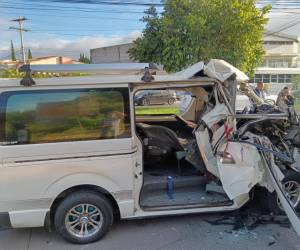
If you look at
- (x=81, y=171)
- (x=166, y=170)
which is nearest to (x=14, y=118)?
(x=81, y=171)

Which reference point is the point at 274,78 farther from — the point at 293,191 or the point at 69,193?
the point at 69,193

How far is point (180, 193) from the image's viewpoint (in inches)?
179

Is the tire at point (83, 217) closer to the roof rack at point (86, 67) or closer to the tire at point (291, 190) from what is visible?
the roof rack at point (86, 67)

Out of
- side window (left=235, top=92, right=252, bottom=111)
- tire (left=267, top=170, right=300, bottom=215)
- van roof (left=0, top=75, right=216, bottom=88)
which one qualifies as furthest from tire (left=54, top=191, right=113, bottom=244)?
side window (left=235, top=92, right=252, bottom=111)

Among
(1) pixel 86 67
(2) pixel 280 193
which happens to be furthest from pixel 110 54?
(2) pixel 280 193

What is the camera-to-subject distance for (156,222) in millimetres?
4461

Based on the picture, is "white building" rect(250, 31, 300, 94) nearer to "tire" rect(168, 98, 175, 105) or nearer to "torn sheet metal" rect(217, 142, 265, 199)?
"tire" rect(168, 98, 175, 105)

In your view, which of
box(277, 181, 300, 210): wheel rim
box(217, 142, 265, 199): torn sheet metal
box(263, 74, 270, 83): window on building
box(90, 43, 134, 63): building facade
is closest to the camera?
box(217, 142, 265, 199): torn sheet metal

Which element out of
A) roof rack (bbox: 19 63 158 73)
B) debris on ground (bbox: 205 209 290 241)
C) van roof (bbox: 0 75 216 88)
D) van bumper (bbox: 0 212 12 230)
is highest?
roof rack (bbox: 19 63 158 73)

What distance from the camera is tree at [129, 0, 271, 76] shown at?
566 inches

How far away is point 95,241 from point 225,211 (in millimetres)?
1707

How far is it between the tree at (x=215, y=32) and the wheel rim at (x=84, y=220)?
12163 mm

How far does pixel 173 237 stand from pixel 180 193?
0.66 m

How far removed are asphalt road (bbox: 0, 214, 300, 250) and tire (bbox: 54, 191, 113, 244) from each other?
0.11 m
